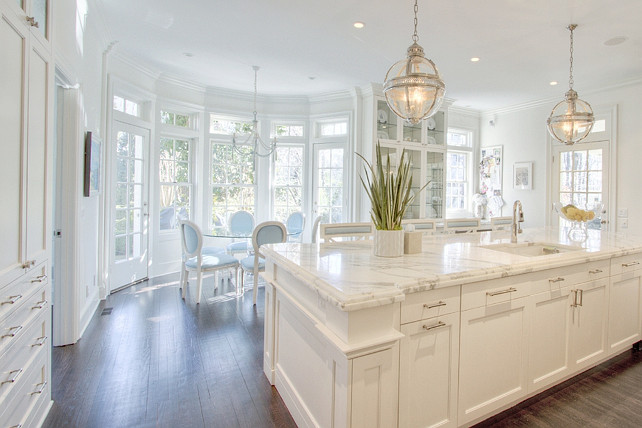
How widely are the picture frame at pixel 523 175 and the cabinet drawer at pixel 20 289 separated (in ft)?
20.9

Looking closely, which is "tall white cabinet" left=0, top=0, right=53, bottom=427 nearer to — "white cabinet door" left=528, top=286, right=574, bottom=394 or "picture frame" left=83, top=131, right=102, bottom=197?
"picture frame" left=83, top=131, right=102, bottom=197

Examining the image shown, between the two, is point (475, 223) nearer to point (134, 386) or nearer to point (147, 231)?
point (134, 386)

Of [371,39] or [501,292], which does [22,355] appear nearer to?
[501,292]

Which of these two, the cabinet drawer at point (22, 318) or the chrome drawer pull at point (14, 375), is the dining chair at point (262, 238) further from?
the chrome drawer pull at point (14, 375)

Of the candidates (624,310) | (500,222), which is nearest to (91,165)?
(500,222)

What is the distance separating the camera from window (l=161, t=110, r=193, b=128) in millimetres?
5094

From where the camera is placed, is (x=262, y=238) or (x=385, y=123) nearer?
(x=262, y=238)

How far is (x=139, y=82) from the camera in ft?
14.9

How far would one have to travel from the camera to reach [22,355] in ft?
5.34

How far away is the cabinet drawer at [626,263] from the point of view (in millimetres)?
2403

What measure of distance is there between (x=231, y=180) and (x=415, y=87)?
4110 millimetres

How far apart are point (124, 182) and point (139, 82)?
1.33 m

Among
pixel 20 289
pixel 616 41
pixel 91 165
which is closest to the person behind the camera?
pixel 20 289

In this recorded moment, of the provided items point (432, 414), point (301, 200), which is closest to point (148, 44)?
→ point (301, 200)
